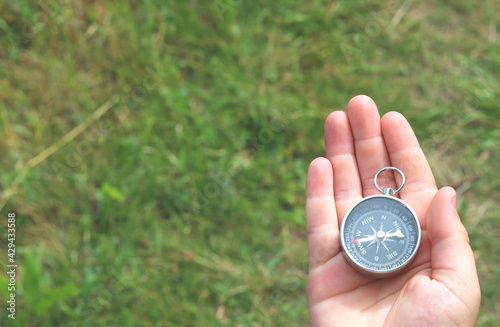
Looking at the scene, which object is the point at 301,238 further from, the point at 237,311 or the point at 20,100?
the point at 20,100

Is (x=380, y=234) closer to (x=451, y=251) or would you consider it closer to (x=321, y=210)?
(x=321, y=210)

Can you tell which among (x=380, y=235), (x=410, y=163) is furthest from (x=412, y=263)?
(x=410, y=163)

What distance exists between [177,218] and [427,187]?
1.77 meters

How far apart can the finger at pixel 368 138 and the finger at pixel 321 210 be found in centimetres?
21

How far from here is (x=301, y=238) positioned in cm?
417

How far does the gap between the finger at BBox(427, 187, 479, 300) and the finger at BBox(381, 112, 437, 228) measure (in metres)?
0.38

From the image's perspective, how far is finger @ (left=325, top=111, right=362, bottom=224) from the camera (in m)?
3.20

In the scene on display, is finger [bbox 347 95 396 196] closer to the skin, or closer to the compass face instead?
the skin

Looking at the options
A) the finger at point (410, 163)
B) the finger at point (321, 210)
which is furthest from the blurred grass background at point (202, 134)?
the finger at point (410, 163)

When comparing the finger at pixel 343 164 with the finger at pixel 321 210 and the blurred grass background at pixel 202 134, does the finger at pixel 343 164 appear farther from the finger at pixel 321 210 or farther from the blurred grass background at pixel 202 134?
the blurred grass background at pixel 202 134

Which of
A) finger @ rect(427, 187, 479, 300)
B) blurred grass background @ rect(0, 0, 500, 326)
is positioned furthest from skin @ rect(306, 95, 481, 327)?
blurred grass background @ rect(0, 0, 500, 326)

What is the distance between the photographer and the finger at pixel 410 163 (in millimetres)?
3045

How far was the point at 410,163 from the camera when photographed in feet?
10.0

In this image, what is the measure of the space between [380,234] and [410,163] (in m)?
0.41
